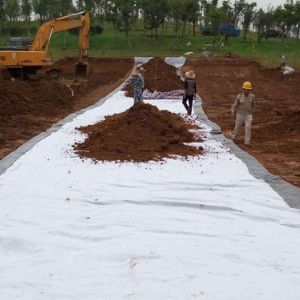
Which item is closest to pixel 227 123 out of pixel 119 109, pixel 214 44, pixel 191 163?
pixel 119 109

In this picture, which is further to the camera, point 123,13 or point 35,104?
point 123,13

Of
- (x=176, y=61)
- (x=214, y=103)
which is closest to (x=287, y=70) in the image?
(x=176, y=61)

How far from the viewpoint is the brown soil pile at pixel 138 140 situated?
27.6 feet

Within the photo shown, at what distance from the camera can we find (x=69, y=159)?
8.16 metres

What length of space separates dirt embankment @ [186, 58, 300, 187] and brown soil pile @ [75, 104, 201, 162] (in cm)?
146

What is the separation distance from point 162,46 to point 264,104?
3091 cm

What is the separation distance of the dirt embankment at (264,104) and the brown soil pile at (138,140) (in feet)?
4.79

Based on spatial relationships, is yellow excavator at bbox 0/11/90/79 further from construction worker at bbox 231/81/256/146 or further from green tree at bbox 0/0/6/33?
green tree at bbox 0/0/6/33

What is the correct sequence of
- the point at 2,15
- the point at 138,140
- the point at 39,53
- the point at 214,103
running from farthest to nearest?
1. the point at 2,15
2. the point at 39,53
3. the point at 214,103
4. the point at 138,140

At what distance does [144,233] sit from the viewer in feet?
16.1

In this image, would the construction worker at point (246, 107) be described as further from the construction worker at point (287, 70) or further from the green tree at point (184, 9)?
the green tree at point (184, 9)

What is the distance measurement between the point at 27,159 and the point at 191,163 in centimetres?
272

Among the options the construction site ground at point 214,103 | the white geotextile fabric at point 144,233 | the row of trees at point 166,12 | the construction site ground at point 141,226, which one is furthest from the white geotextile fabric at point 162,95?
the row of trees at point 166,12

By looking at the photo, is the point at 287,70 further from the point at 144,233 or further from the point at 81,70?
the point at 144,233
